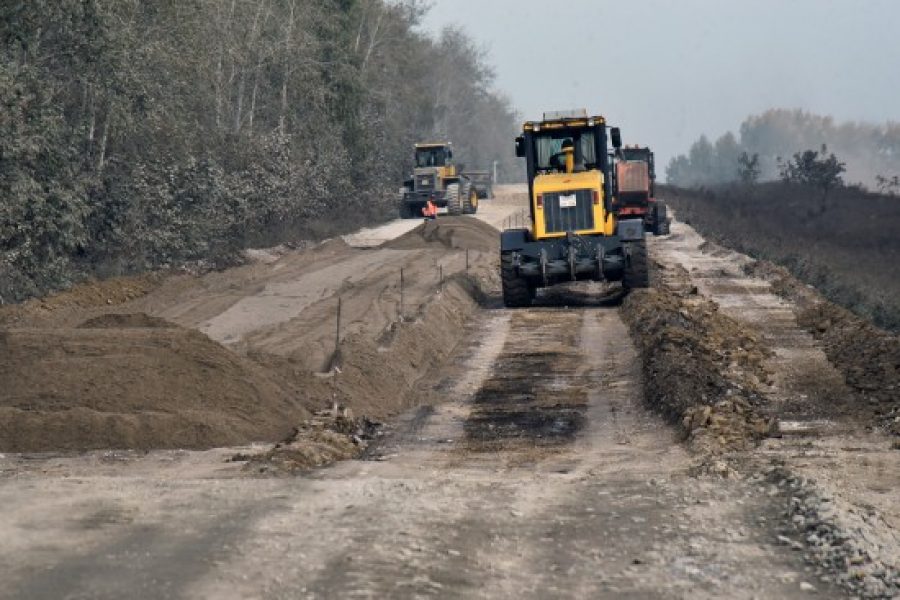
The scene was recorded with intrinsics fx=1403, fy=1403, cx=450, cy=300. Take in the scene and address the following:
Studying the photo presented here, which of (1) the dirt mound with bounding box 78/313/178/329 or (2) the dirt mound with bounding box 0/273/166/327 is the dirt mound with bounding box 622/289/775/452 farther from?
(2) the dirt mound with bounding box 0/273/166/327

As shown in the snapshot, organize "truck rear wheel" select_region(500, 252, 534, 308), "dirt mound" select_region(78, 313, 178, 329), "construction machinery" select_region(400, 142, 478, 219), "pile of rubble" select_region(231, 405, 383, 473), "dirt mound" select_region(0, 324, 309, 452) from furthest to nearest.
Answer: "construction machinery" select_region(400, 142, 478, 219), "truck rear wheel" select_region(500, 252, 534, 308), "dirt mound" select_region(78, 313, 178, 329), "dirt mound" select_region(0, 324, 309, 452), "pile of rubble" select_region(231, 405, 383, 473)

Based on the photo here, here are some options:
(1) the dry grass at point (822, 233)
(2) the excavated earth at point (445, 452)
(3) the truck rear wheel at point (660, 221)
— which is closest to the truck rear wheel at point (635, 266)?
(2) the excavated earth at point (445, 452)

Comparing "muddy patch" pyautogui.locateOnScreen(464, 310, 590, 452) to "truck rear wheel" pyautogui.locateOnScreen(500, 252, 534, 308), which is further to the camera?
"truck rear wheel" pyautogui.locateOnScreen(500, 252, 534, 308)

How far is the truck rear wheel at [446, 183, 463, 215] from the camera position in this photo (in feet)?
219

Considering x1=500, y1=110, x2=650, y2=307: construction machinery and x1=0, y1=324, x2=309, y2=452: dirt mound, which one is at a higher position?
x1=500, y1=110, x2=650, y2=307: construction machinery

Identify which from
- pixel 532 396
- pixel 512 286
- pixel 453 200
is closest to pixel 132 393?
pixel 532 396

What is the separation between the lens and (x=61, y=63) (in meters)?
33.8

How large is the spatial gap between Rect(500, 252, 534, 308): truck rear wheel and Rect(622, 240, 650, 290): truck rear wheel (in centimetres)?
210

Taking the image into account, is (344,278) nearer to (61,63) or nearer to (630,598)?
(61,63)

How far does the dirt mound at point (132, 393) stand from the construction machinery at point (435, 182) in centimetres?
4892

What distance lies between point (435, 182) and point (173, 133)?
2852 cm

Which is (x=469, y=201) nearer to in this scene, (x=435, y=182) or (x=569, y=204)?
(x=435, y=182)

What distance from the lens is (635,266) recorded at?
1169 inches

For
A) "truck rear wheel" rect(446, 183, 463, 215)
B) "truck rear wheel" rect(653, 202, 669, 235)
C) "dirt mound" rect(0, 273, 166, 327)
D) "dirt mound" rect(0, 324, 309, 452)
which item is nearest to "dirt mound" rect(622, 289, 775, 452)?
"dirt mound" rect(0, 324, 309, 452)
